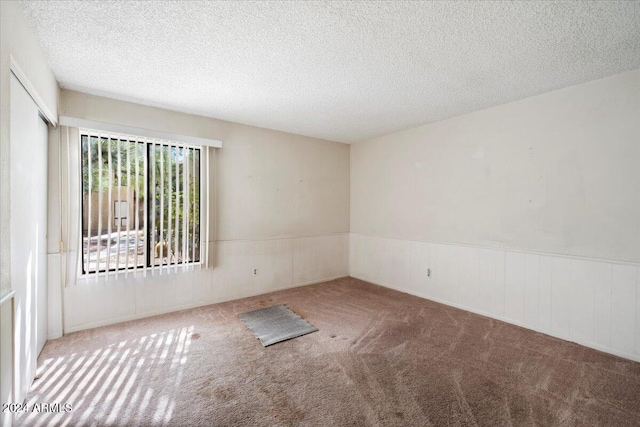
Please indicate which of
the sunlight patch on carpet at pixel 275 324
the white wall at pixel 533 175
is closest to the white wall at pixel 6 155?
the sunlight patch on carpet at pixel 275 324

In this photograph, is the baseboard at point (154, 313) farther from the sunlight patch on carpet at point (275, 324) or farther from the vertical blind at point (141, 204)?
the sunlight patch on carpet at point (275, 324)

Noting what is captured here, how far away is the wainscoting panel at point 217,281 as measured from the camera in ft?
10.1

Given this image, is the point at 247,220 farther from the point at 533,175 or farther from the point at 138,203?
the point at 533,175

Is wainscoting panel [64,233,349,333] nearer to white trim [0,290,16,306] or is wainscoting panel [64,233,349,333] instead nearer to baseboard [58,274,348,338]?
baseboard [58,274,348,338]

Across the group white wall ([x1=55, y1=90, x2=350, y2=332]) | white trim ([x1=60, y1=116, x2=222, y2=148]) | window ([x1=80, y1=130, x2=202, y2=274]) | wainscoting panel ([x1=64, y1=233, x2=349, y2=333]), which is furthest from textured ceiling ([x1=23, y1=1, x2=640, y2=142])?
wainscoting panel ([x1=64, y1=233, x2=349, y2=333])

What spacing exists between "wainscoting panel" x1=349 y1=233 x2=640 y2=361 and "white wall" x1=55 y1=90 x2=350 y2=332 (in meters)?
1.33

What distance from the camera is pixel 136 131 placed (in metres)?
3.20

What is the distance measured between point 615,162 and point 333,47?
107 inches

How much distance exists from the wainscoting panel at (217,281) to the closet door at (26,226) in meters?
0.45

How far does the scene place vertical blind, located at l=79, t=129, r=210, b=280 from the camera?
3018mm

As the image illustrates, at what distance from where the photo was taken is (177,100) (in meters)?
3.23

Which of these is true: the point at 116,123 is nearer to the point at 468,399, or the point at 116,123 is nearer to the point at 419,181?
the point at 419,181

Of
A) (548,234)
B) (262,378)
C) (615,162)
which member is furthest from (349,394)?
(615,162)

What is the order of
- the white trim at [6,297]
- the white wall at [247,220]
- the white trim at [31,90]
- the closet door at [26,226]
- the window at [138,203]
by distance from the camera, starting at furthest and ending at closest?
1. the white wall at [247,220]
2. the window at [138,203]
3. the closet door at [26,226]
4. the white trim at [31,90]
5. the white trim at [6,297]
